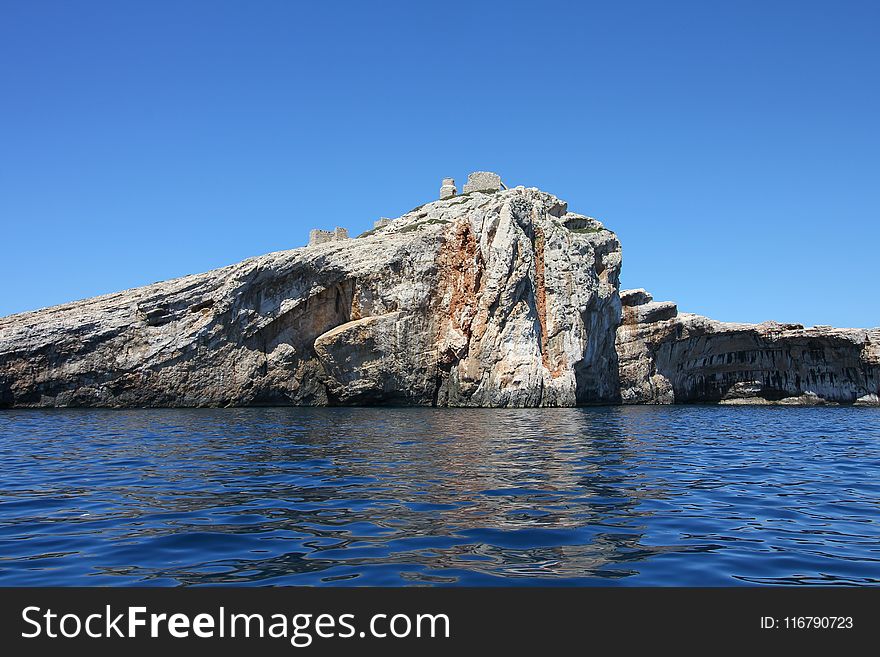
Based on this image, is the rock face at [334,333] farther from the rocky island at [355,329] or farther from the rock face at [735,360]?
the rock face at [735,360]

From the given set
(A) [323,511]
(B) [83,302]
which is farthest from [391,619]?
(B) [83,302]

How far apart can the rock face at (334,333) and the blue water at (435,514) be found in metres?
30.0

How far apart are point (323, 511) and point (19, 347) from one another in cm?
4689

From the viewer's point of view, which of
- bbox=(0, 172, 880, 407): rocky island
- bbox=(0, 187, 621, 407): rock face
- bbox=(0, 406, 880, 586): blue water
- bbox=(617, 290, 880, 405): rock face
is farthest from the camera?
bbox=(617, 290, 880, 405): rock face

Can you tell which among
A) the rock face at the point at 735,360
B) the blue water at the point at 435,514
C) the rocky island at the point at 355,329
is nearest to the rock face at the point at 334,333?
the rocky island at the point at 355,329

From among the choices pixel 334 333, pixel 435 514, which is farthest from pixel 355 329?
pixel 435 514

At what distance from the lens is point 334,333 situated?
172 ft

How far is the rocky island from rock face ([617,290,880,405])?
11.8 metres

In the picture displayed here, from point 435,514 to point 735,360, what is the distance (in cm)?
7011

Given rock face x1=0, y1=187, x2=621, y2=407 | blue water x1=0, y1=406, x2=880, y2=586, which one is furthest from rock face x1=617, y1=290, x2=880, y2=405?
blue water x1=0, y1=406, x2=880, y2=586

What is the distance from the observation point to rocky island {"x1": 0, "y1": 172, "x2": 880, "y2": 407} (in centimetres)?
5094

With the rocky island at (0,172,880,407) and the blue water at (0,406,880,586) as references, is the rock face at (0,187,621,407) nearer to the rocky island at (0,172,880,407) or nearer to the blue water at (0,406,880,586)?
the rocky island at (0,172,880,407)

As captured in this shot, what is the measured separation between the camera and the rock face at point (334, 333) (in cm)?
5078

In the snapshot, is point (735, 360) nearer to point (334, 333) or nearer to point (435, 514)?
point (334, 333)
